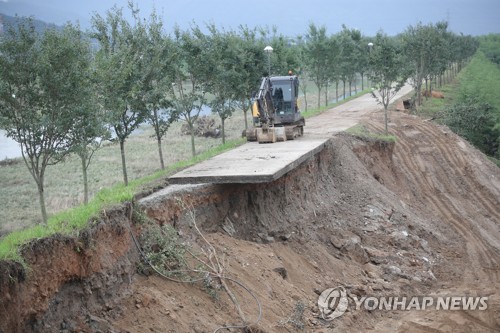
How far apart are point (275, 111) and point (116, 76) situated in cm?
908

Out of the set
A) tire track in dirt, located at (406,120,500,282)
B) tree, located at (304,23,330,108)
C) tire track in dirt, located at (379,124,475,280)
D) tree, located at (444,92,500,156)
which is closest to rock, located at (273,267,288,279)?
tire track in dirt, located at (406,120,500,282)

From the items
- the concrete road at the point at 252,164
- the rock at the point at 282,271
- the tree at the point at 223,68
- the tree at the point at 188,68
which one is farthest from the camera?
the tree at the point at 223,68

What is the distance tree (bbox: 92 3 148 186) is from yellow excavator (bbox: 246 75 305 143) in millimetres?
5293

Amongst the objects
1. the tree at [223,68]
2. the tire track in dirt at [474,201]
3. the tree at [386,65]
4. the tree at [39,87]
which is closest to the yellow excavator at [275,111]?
the tree at [223,68]

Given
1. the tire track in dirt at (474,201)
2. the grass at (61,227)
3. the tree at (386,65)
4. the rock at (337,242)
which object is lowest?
the tire track in dirt at (474,201)

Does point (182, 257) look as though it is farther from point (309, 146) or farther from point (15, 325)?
point (309, 146)

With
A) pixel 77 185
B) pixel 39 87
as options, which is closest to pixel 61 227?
pixel 39 87

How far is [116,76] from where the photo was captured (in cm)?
1877

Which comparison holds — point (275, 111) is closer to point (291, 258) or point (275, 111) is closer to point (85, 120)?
point (291, 258)

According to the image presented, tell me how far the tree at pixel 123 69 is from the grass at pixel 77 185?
1749 millimetres

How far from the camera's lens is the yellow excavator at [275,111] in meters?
24.6

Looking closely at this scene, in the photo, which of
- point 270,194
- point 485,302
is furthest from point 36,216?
point 485,302

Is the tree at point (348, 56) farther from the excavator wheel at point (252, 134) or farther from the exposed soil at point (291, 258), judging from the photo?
the excavator wheel at point (252, 134)

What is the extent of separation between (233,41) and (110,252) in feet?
64.0
